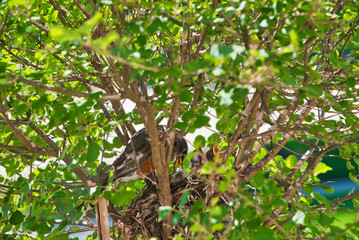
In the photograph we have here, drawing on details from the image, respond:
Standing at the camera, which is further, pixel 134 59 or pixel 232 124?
pixel 232 124

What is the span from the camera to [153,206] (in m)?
1.64

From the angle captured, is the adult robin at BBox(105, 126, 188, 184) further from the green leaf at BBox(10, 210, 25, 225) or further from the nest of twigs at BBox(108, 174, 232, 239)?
the green leaf at BBox(10, 210, 25, 225)

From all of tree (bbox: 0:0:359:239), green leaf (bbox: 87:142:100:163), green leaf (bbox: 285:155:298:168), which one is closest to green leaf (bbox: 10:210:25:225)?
tree (bbox: 0:0:359:239)

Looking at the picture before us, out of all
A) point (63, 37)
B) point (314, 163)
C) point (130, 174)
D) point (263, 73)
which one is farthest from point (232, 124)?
point (63, 37)

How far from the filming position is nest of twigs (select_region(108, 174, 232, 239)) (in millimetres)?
1612

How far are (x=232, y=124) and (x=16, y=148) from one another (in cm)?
87

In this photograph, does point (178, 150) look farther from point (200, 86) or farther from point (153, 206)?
point (200, 86)

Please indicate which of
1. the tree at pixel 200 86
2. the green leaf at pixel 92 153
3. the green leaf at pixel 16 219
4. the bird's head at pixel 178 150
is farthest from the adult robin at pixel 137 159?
the green leaf at pixel 92 153

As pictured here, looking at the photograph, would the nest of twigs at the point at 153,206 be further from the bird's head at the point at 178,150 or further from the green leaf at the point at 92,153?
the green leaf at the point at 92,153

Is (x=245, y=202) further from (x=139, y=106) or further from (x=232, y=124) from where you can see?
(x=232, y=124)

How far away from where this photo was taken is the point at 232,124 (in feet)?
5.63

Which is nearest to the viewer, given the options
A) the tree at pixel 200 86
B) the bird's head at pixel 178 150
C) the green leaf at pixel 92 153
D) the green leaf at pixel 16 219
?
the tree at pixel 200 86

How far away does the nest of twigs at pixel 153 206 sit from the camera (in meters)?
1.61

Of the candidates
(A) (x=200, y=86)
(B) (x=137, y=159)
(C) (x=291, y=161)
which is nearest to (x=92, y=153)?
(A) (x=200, y=86)
